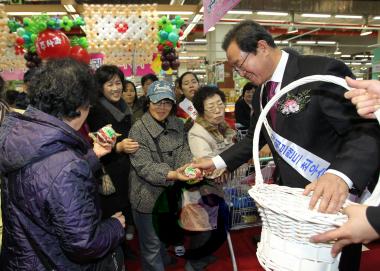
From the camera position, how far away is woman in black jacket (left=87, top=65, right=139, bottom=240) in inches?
111

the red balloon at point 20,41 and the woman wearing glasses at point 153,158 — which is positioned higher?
the red balloon at point 20,41

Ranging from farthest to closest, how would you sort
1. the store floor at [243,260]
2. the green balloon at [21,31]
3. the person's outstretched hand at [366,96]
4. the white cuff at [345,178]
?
the green balloon at [21,31]
the store floor at [243,260]
the white cuff at [345,178]
the person's outstretched hand at [366,96]

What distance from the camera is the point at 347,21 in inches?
470

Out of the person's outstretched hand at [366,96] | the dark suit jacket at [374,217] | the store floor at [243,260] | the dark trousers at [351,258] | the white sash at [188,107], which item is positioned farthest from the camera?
the white sash at [188,107]

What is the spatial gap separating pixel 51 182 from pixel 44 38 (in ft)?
12.3

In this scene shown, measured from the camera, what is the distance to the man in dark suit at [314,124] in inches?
47.3

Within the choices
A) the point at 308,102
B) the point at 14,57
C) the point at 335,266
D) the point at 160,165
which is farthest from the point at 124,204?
the point at 14,57

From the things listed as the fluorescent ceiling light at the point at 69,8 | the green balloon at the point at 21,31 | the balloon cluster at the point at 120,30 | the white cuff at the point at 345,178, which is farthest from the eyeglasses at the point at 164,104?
the fluorescent ceiling light at the point at 69,8

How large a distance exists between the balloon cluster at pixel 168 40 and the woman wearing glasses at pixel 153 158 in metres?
1.94

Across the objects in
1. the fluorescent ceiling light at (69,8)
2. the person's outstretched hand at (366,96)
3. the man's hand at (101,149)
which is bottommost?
the man's hand at (101,149)

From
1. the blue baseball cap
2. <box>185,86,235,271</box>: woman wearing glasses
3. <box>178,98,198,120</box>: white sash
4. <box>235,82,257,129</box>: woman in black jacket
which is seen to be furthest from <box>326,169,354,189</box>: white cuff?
<box>235,82,257,129</box>: woman in black jacket

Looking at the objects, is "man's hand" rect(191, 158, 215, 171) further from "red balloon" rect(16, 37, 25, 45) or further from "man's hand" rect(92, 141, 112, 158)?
"red balloon" rect(16, 37, 25, 45)

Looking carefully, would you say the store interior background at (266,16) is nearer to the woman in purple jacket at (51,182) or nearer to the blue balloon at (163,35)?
the blue balloon at (163,35)

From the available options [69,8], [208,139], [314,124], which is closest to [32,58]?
[69,8]
